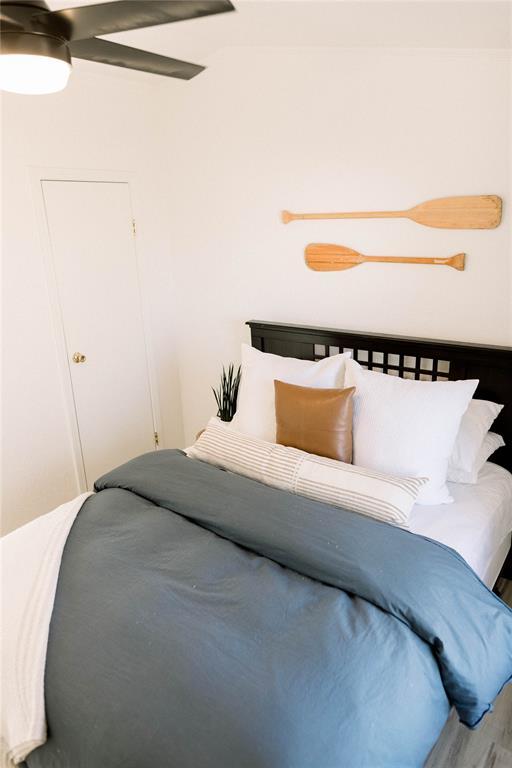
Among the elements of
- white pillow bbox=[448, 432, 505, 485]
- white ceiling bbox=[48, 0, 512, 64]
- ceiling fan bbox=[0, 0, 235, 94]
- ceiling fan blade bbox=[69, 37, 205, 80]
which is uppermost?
white ceiling bbox=[48, 0, 512, 64]

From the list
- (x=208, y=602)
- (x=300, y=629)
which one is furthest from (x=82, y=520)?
(x=300, y=629)

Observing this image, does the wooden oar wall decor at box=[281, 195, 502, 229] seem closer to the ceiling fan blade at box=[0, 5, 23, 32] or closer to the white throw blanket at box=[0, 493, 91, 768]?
the ceiling fan blade at box=[0, 5, 23, 32]

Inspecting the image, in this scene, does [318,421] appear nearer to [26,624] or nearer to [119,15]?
[26,624]

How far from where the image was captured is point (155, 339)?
365 centimetres

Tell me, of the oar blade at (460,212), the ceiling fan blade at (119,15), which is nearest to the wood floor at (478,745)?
the oar blade at (460,212)

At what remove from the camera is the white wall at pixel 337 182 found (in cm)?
227

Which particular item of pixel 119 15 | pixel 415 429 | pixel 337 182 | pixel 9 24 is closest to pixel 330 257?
pixel 337 182

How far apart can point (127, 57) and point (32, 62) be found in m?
0.44

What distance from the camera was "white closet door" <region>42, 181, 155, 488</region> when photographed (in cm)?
308

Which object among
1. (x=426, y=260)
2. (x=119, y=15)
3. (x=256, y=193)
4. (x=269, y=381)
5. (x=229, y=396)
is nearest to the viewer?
(x=119, y=15)

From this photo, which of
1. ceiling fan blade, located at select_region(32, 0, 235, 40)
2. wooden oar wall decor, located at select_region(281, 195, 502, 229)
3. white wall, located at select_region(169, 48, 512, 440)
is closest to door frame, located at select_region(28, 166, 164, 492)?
white wall, located at select_region(169, 48, 512, 440)

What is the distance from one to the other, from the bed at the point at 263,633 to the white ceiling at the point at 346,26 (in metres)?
1.70

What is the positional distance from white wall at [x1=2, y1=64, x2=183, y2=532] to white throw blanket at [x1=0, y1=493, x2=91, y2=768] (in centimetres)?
116

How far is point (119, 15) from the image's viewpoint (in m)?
1.24
